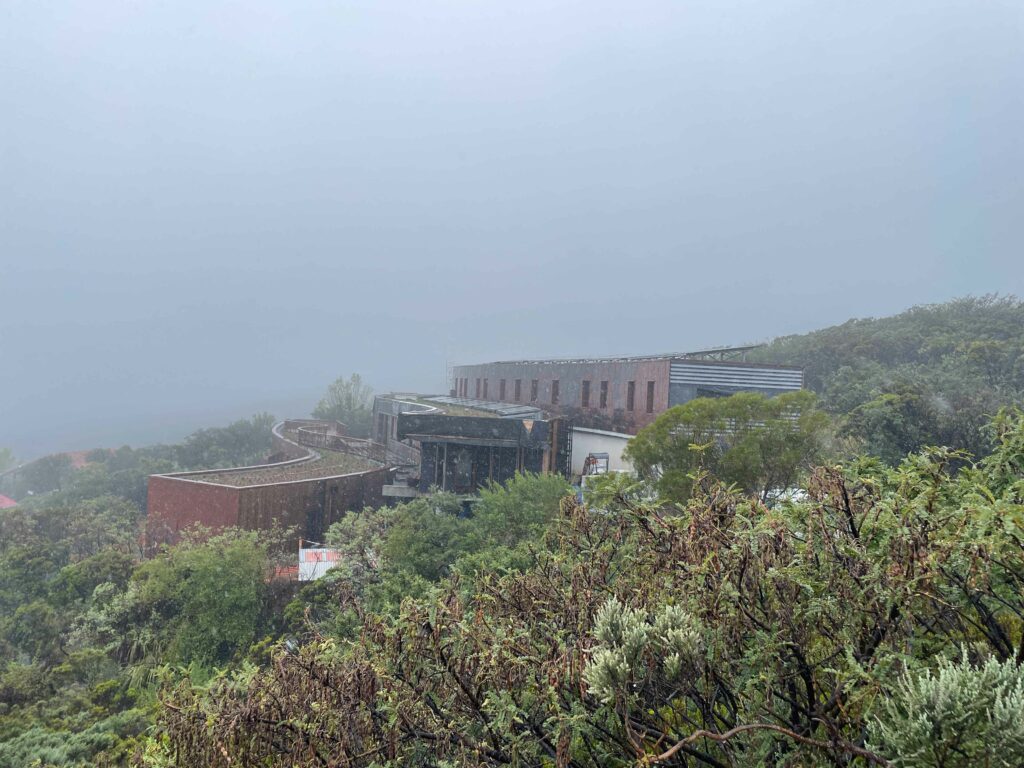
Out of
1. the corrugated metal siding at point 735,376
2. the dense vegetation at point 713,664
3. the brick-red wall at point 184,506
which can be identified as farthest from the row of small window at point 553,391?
the dense vegetation at point 713,664

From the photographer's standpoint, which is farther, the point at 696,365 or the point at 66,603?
the point at 696,365

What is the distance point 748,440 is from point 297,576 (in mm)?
11039

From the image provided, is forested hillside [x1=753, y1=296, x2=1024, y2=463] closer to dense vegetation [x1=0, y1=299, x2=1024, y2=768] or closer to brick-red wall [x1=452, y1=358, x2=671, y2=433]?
brick-red wall [x1=452, y1=358, x2=671, y2=433]

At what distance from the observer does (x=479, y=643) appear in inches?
145

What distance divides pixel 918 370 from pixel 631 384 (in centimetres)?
1369

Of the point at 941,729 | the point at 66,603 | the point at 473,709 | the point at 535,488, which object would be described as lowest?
the point at 66,603

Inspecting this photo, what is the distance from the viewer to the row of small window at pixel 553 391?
81.3 feet

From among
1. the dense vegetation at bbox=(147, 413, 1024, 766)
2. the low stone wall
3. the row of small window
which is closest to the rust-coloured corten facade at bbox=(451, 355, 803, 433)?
the row of small window

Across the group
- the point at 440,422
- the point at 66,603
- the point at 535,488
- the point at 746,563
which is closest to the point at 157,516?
the point at 66,603

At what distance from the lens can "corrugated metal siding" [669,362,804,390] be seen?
901 inches

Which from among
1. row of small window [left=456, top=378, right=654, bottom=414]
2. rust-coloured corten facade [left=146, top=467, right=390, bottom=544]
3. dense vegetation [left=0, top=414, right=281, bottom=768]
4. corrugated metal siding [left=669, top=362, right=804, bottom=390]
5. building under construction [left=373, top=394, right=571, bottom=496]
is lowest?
dense vegetation [left=0, top=414, right=281, bottom=768]

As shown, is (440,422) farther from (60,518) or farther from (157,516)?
(60,518)

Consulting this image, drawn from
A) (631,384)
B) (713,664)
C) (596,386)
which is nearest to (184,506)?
(631,384)

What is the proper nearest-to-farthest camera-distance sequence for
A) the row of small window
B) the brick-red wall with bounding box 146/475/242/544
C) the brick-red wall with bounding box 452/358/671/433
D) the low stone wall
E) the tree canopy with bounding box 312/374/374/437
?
1. the brick-red wall with bounding box 146/475/242/544
2. the brick-red wall with bounding box 452/358/671/433
3. the row of small window
4. the low stone wall
5. the tree canopy with bounding box 312/374/374/437
